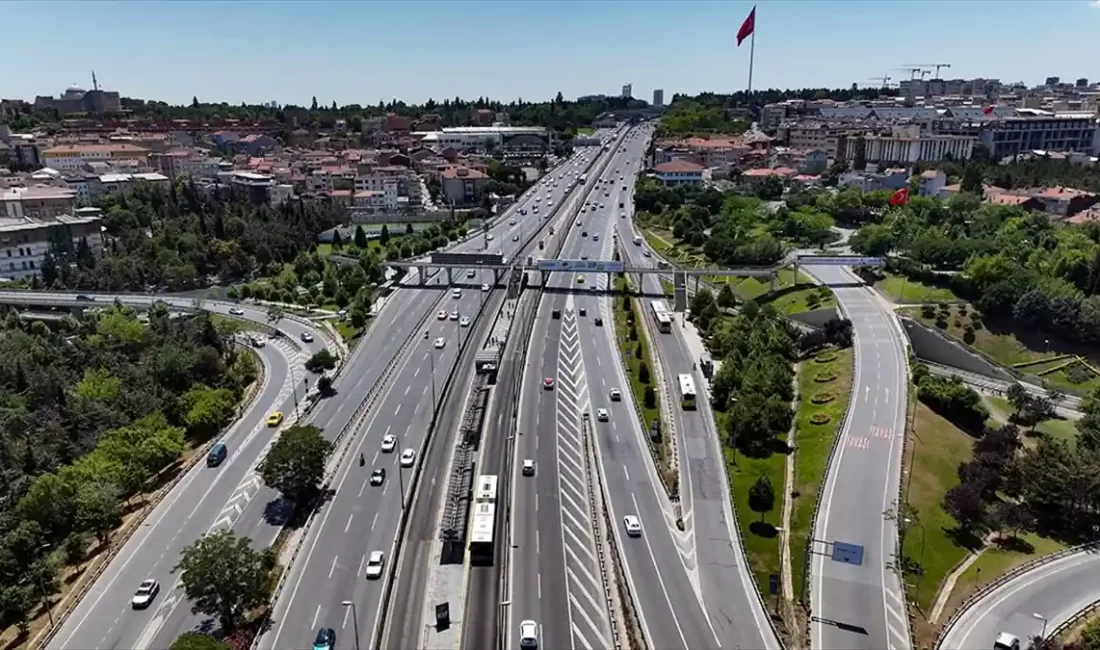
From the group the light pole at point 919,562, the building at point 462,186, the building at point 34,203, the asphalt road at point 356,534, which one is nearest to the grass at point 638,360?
the light pole at point 919,562

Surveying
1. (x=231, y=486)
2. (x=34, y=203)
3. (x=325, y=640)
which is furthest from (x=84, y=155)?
(x=325, y=640)

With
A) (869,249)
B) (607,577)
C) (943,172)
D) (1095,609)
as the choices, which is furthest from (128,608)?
(943,172)

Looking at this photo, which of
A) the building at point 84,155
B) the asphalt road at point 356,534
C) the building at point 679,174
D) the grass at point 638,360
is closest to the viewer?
the asphalt road at point 356,534

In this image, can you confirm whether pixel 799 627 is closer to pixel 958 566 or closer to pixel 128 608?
pixel 958 566

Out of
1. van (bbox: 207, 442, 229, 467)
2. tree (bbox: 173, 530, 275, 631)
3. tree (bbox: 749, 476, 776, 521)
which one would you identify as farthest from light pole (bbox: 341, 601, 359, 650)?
tree (bbox: 749, 476, 776, 521)

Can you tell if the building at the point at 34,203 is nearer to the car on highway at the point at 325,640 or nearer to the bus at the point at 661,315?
→ the bus at the point at 661,315

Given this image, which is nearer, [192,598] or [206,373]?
[192,598]
